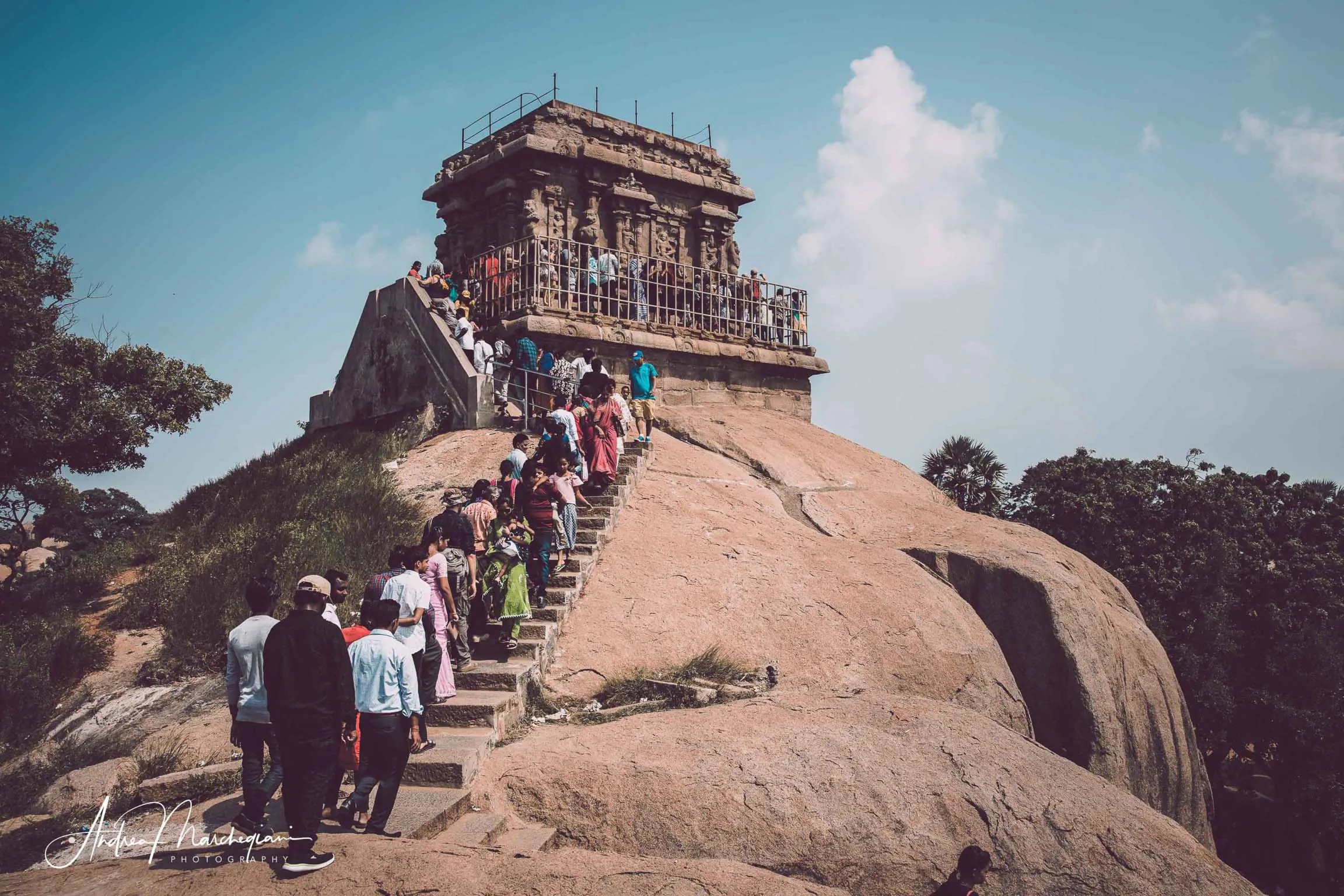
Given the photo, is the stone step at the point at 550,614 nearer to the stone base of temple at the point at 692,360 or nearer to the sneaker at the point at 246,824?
the sneaker at the point at 246,824

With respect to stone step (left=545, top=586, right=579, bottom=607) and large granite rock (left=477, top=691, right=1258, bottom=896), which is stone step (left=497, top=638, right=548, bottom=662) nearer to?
stone step (left=545, top=586, right=579, bottom=607)

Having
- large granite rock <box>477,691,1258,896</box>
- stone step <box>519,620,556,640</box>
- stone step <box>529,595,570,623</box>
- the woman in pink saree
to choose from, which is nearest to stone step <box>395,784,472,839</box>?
large granite rock <box>477,691,1258,896</box>

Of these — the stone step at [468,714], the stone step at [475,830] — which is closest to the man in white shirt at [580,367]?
the stone step at [468,714]

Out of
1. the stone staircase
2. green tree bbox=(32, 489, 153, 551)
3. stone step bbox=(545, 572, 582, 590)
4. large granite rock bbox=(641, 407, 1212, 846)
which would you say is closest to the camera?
the stone staircase

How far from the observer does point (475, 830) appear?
6551mm

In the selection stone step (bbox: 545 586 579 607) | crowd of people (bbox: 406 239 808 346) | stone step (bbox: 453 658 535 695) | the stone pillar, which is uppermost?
the stone pillar

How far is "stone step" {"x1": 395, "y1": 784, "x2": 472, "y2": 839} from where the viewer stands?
249 inches

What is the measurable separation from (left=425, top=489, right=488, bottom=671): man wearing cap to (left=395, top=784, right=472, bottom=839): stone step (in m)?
1.89

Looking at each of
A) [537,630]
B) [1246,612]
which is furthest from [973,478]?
[537,630]

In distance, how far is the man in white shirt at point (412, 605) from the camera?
7359mm

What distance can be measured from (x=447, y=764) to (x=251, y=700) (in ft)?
5.00

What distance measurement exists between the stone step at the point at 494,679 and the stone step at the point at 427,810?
1606 millimetres

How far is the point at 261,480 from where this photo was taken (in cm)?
1702

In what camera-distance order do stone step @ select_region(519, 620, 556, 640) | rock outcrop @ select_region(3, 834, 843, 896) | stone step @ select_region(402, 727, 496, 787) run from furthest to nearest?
stone step @ select_region(519, 620, 556, 640), stone step @ select_region(402, 727, 496, 787), rock outcrop @ select_region(3, 834, 843, 896)
